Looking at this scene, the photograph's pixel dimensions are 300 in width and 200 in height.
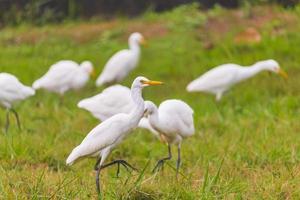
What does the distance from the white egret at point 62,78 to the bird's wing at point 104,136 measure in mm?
5326

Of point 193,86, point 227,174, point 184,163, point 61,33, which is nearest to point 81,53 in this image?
point 61,33

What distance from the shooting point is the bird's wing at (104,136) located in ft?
20.0

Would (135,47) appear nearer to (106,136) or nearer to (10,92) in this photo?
(10,92)

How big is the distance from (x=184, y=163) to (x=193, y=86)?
3.19m

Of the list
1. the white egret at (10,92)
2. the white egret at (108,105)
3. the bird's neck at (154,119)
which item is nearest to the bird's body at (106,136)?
the bird's neck at (154,119)

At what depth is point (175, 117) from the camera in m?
7.30

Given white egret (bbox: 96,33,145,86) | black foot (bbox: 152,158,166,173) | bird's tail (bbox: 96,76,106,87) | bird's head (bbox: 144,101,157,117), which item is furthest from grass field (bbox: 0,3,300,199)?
bird's head (bbox: 144,101,157,117)

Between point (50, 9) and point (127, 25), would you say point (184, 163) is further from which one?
point (50, 9)

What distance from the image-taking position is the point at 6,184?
234 inches

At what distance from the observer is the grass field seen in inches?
235

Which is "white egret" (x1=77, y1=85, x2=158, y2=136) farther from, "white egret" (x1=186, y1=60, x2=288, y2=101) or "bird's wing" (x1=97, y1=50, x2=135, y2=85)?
"bird's wing" (x1=97, y1=50, x2=135, y2=85)

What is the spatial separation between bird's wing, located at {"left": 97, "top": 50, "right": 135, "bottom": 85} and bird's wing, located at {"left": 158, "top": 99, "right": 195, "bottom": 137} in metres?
5.24

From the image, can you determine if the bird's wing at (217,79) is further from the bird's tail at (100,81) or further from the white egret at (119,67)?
the bird's tail at (100,81)

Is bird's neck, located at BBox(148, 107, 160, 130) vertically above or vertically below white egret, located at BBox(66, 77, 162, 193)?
below
